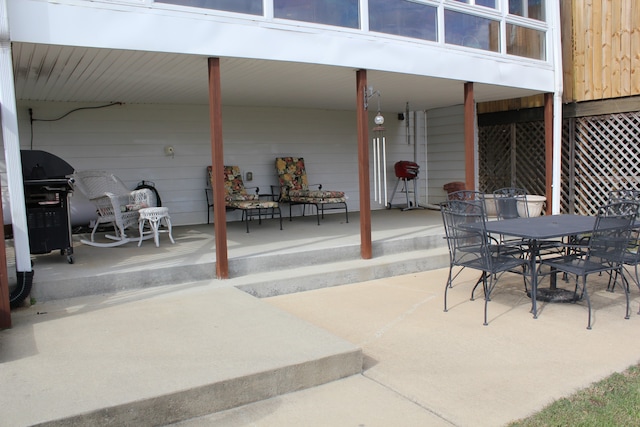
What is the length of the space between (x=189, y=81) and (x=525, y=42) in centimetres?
485

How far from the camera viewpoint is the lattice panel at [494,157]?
9492mm

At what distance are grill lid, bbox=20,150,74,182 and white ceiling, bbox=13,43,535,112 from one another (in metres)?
0.89

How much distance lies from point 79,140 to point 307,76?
347cm

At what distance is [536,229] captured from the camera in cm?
420

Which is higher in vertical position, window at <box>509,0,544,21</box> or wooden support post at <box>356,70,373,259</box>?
window at <box>509,0,544,21</box>

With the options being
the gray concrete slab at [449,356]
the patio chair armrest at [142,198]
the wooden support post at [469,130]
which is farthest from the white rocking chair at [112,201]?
the wooden support post at [469,130]

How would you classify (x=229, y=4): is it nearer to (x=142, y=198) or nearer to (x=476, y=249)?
(x=142, y=198)

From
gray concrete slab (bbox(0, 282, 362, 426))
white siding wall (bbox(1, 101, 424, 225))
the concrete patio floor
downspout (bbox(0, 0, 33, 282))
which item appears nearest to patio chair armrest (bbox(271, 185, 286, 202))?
white siding wall (bbox(1, 101, 424, 225))

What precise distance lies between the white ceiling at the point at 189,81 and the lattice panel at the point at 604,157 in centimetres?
127

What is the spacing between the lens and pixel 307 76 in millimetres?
5984

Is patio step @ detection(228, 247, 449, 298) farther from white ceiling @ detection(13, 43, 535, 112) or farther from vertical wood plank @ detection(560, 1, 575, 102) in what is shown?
vertical wood plank @ detection(560, 1, 575, 102)

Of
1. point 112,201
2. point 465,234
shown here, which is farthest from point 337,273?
point 112,201

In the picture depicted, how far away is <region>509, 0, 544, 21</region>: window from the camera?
Answer: 7.23 metres

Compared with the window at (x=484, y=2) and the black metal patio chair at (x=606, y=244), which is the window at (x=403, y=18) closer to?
the window at (x=484, y=2)
